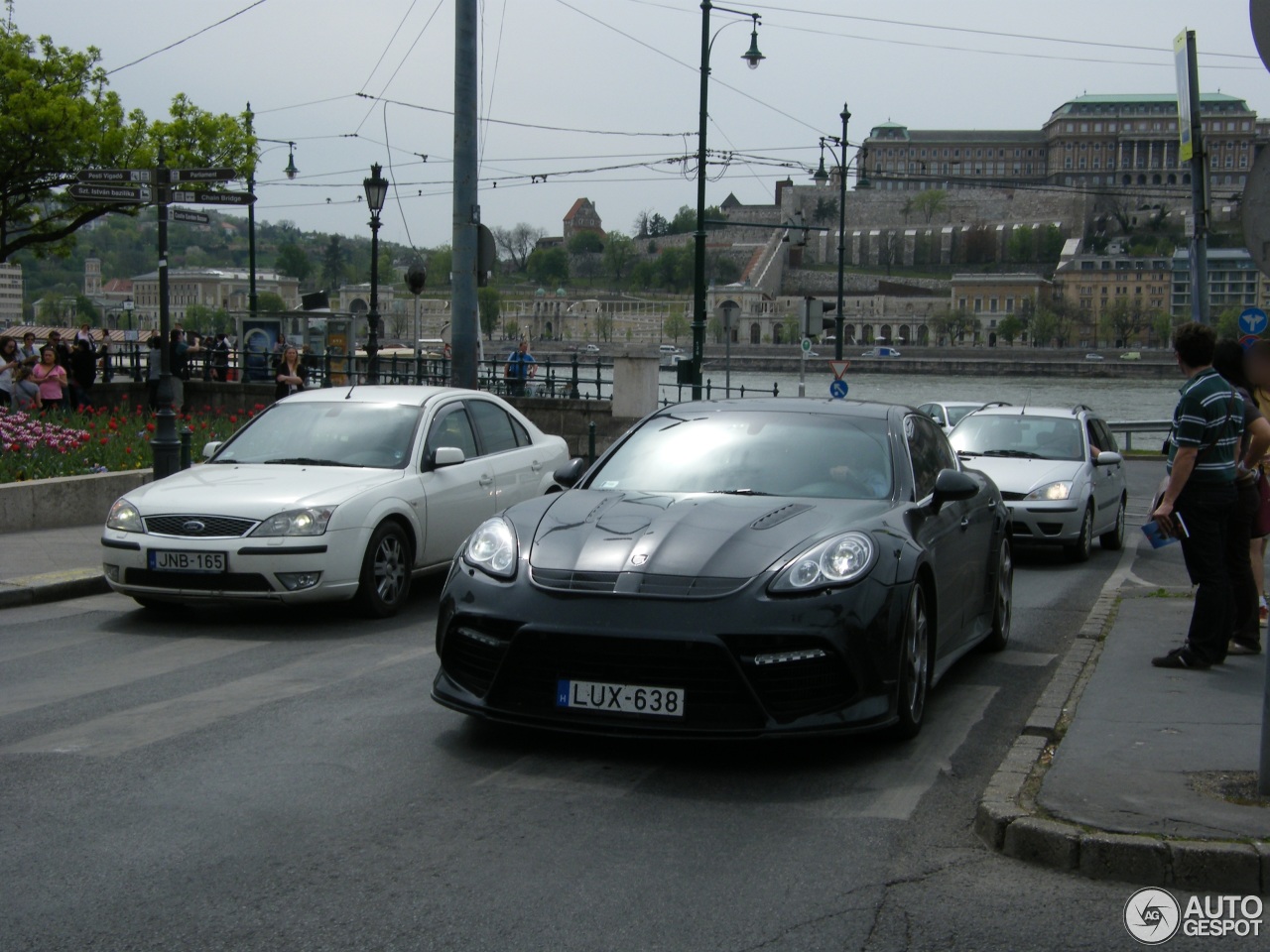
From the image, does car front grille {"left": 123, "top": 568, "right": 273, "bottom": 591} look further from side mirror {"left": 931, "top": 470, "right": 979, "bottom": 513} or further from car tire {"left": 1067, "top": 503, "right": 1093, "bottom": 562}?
car tire {"left": 1067, "top": 503, "right": 1093, "bottom": 562}

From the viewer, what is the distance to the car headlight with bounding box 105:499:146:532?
8961 mm

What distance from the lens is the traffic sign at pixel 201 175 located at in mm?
14203

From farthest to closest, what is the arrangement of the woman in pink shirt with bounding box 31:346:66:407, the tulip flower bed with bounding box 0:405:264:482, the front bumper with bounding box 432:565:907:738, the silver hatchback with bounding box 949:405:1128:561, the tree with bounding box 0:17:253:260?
the tree with bounding box 0:17:253:260 < the woman in pink shirt with bounding box 31:346:66:407 < the tulip flower bed with bounding box 0:405:264:482 < the silver hatchback with bounding box 949:405:1128:561 < the front bumper with bounding box 432:565:907:738

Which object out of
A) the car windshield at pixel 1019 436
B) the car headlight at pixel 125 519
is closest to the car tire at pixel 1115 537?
the car windshield at pixel 1019 436

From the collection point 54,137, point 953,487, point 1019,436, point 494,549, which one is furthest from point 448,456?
point 54,137

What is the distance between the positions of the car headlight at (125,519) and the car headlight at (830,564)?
4.97 m

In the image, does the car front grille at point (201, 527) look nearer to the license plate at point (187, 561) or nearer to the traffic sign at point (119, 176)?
the license plate at point (187, 561)

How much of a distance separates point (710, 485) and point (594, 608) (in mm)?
1382

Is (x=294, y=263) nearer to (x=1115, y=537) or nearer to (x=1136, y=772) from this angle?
(x=1115, y=537)

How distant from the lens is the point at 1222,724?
593cm

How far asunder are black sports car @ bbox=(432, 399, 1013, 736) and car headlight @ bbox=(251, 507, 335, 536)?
270 cm

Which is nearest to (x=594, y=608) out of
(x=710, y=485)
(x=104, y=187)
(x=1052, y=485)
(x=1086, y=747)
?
(x=710, y=485)

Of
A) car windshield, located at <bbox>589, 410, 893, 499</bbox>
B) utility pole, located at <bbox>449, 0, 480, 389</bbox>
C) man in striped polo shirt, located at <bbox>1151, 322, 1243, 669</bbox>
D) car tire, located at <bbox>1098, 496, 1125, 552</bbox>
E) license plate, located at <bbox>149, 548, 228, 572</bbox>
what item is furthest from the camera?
utility pole, located at <bbox>449, 0, 480, 389</bbox>

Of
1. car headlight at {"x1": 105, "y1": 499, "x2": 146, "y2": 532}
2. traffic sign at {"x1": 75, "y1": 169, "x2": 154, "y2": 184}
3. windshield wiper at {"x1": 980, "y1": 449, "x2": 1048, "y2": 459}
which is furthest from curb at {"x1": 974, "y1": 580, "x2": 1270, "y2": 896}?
traffic sign at {"x1": 75, "y1": 169, "x2": 154, "y2": 184}
